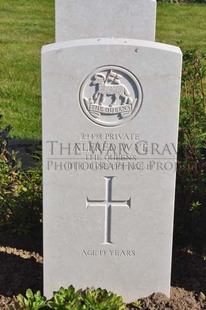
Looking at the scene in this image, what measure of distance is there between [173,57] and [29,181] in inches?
73.8

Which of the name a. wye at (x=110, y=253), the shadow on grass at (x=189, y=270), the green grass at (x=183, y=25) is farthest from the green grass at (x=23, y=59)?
A: the name a. wye at (x=110, y=253)

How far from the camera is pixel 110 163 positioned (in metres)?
3.58

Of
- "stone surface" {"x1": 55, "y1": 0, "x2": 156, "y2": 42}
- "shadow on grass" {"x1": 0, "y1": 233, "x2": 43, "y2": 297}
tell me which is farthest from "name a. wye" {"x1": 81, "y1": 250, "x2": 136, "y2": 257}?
"stone surface" {"x1": 55, "y1": 0, "x2": 156, "y2": 42}

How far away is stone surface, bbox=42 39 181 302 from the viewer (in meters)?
3.36

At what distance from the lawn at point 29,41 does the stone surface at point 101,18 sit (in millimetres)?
2511

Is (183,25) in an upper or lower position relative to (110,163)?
upper

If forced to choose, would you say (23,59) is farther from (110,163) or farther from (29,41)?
(110,163)

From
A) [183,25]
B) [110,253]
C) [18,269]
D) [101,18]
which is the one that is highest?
[183,25]

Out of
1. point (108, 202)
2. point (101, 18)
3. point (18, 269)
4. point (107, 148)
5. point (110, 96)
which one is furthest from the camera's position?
point (101, 18)

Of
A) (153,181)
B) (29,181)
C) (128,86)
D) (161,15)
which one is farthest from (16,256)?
(161,15)

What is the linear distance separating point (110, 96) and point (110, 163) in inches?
15.6

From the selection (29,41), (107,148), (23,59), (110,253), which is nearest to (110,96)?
(107,148)

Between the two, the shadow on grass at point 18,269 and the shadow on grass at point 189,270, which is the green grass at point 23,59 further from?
the shadow on grass at point 189,270

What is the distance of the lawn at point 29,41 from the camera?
298 inches
